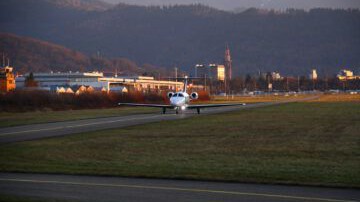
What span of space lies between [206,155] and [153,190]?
7243 millimetres

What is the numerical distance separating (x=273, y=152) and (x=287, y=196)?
28.1 feet

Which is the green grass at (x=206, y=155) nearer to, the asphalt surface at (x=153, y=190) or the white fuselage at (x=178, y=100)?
the asphalt surface at (x=153, y=190)

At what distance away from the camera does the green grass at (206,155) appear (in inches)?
676

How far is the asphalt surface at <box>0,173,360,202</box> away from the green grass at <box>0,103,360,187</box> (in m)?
0.97

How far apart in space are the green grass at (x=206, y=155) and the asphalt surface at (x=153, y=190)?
3.18 feet

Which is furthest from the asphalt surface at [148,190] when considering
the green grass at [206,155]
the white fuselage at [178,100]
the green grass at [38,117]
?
the white fuselage at [178,100]

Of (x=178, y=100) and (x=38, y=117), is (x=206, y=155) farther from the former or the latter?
(x=178, y=100)

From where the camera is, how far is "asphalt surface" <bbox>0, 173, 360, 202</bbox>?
1355 cm

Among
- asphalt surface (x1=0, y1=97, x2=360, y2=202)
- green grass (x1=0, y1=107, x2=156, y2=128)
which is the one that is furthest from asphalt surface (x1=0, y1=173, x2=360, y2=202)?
green grass (x1=0, y1=107, x2=156, y2=128)

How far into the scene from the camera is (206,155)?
2172 centimetres

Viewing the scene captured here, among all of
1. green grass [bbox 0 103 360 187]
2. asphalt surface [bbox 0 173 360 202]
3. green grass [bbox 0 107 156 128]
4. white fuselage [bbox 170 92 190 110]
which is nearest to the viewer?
asphalt surface [bbox 0 173 360 202]

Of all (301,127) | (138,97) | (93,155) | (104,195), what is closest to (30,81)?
(138,97)

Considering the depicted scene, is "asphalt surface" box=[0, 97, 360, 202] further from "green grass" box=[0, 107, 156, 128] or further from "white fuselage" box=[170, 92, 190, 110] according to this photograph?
"white fuselage" box=[170, 92, 190, 110]

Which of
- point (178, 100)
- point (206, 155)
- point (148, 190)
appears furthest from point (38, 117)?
point (148, 190)
